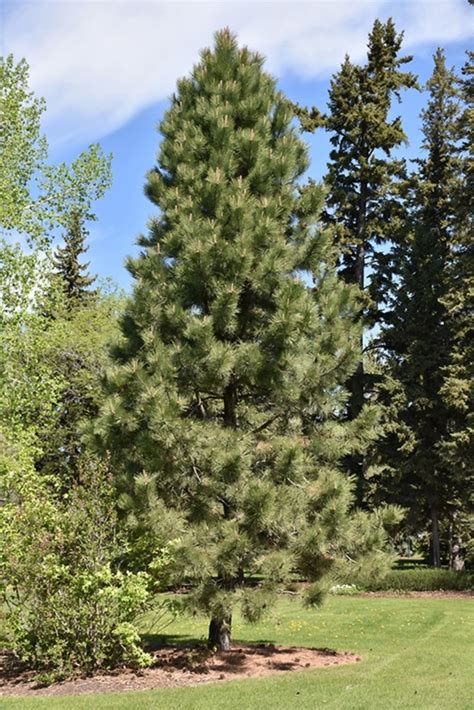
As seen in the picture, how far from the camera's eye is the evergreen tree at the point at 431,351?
2095 centimetres

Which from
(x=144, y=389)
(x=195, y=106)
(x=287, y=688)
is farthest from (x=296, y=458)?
(x=195, y=106)

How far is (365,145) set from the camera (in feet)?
81.1

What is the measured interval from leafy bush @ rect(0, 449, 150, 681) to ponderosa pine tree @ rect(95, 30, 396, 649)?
19.6 inches

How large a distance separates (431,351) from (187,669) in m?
16.2

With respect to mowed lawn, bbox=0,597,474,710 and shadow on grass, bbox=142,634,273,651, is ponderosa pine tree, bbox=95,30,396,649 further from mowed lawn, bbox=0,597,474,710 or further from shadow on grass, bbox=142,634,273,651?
shadow on grass, bbox=142,634,273,651

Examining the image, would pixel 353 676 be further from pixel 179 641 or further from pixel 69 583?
pixel 179 641

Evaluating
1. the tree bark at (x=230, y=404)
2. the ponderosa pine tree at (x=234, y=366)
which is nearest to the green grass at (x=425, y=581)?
the ponderosa pine tree at (x=234, y=366)

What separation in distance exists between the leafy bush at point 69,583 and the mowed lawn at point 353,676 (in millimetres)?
1042

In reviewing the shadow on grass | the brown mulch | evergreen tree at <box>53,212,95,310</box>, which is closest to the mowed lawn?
the shadow on grass

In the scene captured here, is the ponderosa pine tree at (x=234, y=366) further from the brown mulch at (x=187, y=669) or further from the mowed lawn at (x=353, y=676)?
the mowed lawn at (x=353, y=676)

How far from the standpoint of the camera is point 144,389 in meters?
8.38

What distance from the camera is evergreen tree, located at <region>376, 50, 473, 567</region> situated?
2095 centimetres

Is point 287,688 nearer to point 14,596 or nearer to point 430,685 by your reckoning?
point 430,685

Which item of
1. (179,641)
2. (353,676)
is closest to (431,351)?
(179,641)
